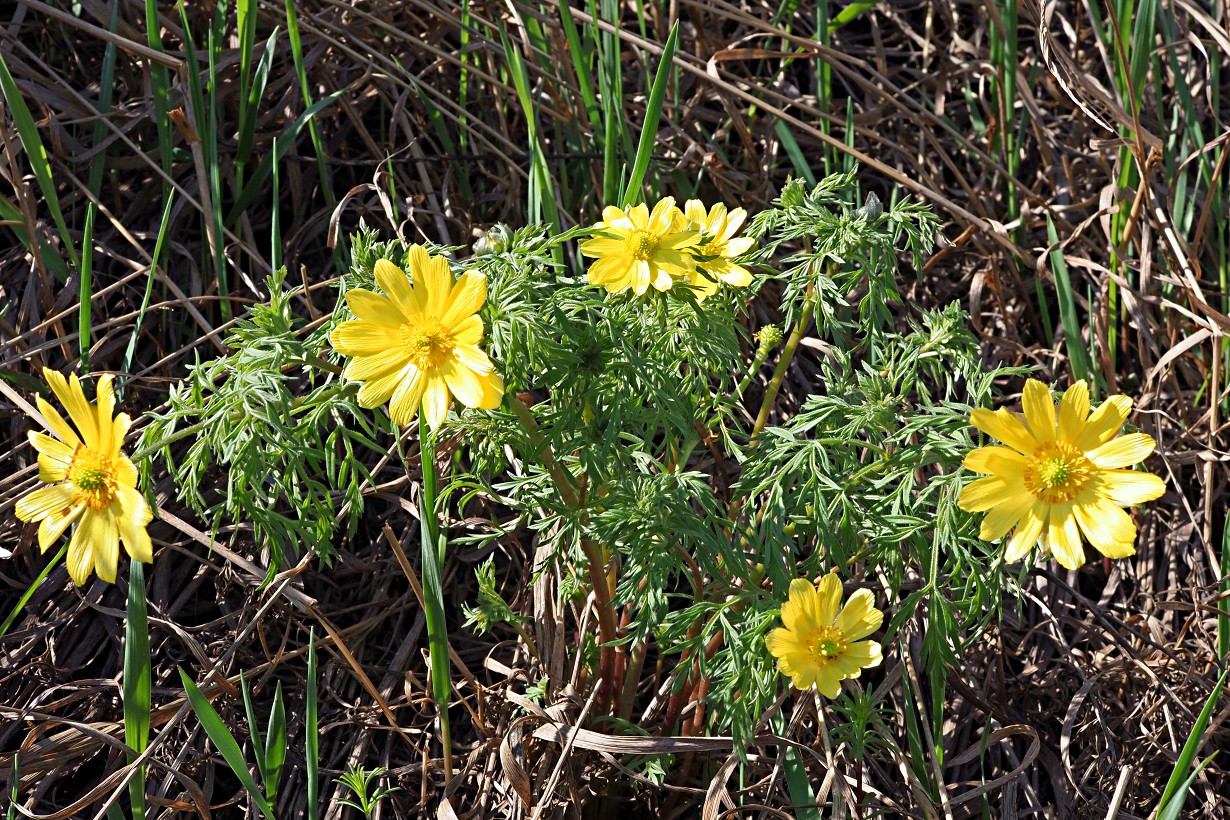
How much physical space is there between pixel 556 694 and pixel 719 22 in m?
1.57

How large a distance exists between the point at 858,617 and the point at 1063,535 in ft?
0.96

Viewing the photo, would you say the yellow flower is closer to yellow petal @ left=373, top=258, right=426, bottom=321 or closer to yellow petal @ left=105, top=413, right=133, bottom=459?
yellow petal @ left=105, top=413, right=133, bottom=459

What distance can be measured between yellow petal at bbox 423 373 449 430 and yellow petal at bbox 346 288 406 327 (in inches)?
3.4

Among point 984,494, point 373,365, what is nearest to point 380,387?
point 373,365

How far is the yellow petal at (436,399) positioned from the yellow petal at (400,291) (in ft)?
0.28

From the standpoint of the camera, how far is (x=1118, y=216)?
2.33m

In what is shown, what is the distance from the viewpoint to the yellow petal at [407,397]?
1.20 meters

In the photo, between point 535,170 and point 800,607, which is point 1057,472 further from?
point 535,170

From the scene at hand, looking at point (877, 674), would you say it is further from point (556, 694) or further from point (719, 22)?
point (719, 22)

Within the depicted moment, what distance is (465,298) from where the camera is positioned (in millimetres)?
1207

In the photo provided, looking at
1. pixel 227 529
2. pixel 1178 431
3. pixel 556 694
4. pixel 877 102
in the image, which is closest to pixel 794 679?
pixel 556 694

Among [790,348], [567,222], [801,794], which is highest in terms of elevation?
[790,348]

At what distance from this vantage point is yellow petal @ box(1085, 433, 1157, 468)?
1.29 meters

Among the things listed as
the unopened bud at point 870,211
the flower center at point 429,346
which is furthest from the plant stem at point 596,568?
the unopened bud at point 870,211
